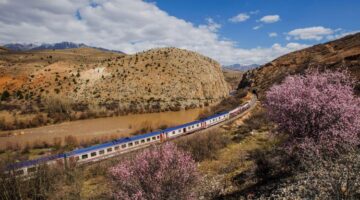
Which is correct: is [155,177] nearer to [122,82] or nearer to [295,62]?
[122,82]

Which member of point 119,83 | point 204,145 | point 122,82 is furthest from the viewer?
point 122,82

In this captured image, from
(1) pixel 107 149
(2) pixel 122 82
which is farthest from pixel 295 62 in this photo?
(1) pixel 107 149

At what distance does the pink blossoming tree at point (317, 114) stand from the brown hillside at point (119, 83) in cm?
5994

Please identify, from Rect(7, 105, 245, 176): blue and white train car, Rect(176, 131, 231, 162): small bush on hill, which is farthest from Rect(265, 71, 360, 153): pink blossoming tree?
Rect(7, 105, 245, 176): blue and white train car

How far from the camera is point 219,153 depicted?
3116 centimetres

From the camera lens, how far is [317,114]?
14.1 meters

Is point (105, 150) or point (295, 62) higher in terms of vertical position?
point (295, 62)

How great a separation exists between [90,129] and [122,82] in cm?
3747

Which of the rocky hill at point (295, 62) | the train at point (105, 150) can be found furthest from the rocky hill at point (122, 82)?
the train at point (105, 150)

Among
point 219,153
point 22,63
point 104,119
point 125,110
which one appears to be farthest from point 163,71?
point 219,153

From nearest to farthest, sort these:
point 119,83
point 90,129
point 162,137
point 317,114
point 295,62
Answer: point 317,114 → point 162,137 → point 90,129 → point 119,83 → point 295,62

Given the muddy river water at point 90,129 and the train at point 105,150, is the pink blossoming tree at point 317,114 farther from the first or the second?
the muddy river water at point 90,129

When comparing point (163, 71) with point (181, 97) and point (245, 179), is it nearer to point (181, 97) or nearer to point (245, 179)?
point (181, 97)

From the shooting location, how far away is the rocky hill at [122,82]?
267 ft
